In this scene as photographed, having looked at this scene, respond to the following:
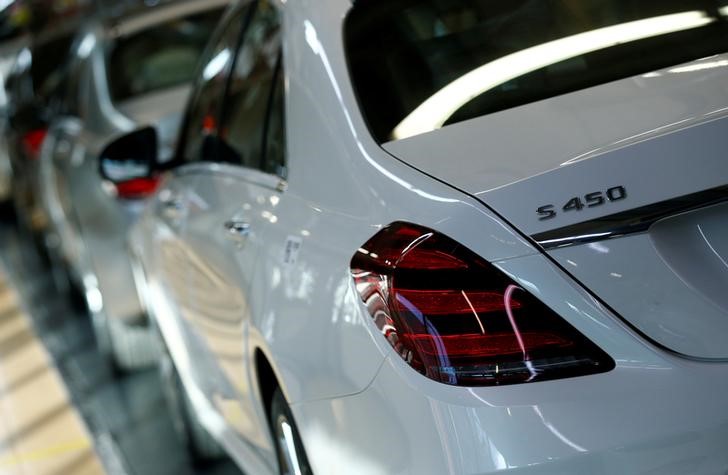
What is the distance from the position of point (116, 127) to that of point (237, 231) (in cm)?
292

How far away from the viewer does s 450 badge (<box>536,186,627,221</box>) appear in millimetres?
2154

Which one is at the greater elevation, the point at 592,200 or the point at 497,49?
the point at 497,49

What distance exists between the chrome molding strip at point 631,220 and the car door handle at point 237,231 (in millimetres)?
1057

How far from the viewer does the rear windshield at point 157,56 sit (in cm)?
636

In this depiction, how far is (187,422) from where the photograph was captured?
473 cm

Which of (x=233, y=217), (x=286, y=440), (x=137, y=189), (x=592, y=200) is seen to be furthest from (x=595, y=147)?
(x=137, y=189)

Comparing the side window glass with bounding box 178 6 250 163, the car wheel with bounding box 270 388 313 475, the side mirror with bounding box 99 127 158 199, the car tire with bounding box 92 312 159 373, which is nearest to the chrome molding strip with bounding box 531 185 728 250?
the car wheel with bounding box 270 388 313 475

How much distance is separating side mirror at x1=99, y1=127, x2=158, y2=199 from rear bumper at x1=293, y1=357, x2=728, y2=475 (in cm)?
217

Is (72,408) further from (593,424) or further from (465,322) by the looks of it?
(593,424)

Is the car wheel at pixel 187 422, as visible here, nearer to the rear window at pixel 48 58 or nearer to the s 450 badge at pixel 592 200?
the s 450 badge at pixel 592 200

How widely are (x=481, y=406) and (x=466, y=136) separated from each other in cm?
51

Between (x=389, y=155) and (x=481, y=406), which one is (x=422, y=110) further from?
(x=481, y=406)

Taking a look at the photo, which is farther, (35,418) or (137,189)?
(35,418)

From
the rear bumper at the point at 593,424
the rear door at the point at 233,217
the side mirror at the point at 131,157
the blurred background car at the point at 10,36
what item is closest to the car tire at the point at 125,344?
the side mirror at the point at 131,157
